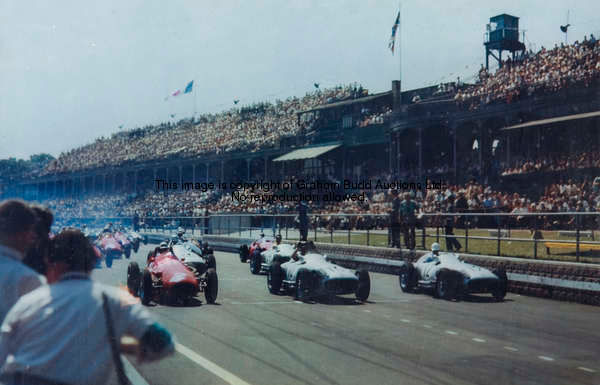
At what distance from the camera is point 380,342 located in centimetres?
1010

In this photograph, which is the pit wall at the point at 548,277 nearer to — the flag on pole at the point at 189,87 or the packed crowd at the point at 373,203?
the packed crowd at the point at 373,203

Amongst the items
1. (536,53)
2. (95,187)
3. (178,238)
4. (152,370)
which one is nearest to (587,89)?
(536,53)

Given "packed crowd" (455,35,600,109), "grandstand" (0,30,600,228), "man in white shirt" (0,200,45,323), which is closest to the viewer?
"man in white shirt" (0,200,45,323)

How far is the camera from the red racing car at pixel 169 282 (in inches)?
552

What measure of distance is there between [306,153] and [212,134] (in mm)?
19857

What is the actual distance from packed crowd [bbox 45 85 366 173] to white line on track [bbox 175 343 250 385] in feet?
147

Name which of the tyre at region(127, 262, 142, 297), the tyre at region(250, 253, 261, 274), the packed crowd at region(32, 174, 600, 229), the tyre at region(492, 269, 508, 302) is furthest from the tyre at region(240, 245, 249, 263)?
the tyre at region(492, 269, 508, 302)

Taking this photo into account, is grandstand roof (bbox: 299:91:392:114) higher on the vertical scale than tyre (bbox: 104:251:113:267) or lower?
higher

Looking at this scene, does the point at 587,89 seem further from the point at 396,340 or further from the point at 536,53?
the point at 396,340

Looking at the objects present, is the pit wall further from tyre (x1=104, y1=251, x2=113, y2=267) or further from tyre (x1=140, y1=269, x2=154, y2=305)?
tyre (x1=104, y1=251, x2=113, y2=267)

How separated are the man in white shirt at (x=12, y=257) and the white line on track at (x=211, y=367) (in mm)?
3858

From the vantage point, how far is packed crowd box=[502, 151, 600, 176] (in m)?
28.2

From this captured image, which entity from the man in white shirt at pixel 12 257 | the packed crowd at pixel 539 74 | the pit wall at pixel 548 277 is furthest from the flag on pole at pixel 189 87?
the man in white shirt at pixel 12 257

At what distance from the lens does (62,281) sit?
3.47 m
